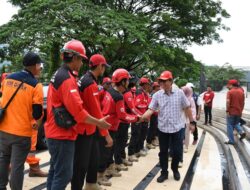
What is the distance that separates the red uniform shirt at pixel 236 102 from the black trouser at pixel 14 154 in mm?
6957

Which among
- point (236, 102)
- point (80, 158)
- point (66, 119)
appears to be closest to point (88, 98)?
point (66, 119)

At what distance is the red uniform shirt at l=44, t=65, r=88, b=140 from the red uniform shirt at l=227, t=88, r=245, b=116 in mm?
7005

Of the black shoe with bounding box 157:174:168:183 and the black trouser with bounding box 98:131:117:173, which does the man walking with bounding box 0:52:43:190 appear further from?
the black shoe with bounding box 157:174:168:183

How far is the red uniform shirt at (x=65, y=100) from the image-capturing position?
3.09 meters

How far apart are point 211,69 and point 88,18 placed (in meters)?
32.7

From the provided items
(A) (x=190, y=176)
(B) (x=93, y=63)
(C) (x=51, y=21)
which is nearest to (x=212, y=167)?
(A) (x=190, y=176)

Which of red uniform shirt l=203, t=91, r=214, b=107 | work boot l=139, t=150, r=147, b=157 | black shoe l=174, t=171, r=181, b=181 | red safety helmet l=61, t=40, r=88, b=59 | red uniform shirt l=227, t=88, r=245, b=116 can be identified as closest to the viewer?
red safety helmet l=61, t=40, r=88, b=59

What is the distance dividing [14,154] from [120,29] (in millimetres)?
10405

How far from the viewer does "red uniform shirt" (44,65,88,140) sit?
309 cm

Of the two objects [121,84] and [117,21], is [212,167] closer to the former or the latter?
[121,84]

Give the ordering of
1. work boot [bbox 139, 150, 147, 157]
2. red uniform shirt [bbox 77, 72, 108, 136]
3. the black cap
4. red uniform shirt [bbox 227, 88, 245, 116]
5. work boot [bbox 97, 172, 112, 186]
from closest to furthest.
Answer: red uniform shirt [bbox 77, 72, 108, 136], the black cap, work boot [bbox 97, 172, 112, 186], work boot [bbox 139, 150, 147, 157], red uniform shirt [bbox 227, 88, 245, 116]

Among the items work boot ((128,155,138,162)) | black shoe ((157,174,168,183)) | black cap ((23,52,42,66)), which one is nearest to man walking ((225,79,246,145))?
work boot ((128,155,138,162))

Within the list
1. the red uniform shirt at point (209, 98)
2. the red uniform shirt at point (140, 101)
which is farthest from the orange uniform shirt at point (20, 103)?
the red uniform shirt at point (209, 98)

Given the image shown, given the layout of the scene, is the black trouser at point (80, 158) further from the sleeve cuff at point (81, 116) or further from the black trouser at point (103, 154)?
the black trouser at point (103, 154)
